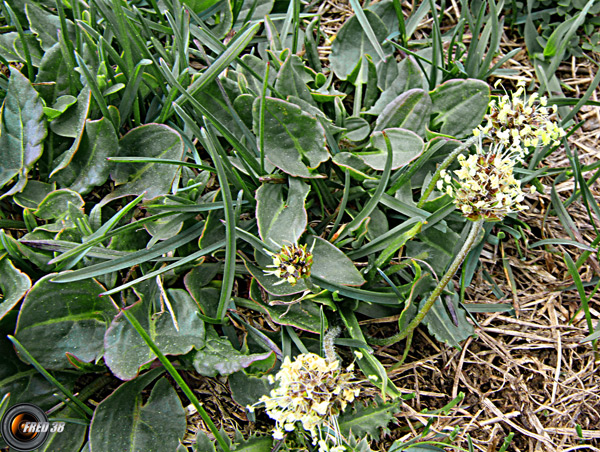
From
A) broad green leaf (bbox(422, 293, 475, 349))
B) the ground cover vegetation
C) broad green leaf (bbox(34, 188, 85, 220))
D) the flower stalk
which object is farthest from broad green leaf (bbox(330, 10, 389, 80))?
broad green leaf (bbox(34, 188, 85, 220))

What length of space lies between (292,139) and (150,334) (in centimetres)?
82

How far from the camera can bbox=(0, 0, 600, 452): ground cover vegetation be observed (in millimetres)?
1449

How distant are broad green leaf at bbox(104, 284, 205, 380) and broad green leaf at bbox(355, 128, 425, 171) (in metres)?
0.81

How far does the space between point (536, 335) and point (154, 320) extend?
136cm

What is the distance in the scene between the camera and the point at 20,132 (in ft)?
5.39

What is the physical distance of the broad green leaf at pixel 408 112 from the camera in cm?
173

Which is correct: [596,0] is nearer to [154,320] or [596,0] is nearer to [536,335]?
[536,335]

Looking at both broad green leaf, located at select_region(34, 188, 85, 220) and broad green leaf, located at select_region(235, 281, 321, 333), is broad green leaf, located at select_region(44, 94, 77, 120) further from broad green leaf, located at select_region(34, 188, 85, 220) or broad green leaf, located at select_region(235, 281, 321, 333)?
broad green leaf, located at select_region(235, 281, 321, 333)

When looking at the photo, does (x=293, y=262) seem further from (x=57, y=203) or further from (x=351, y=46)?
(x=351, y=46)

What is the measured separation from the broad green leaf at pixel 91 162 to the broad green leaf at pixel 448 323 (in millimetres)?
1222

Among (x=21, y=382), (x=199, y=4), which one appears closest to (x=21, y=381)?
(x=21, y=382)

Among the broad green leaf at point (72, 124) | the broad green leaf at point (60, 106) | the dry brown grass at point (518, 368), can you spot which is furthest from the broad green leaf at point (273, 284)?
the broad green leaf at point (60, 106)

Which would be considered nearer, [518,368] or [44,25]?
[518,368]

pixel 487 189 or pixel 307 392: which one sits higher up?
pixel 487 189
